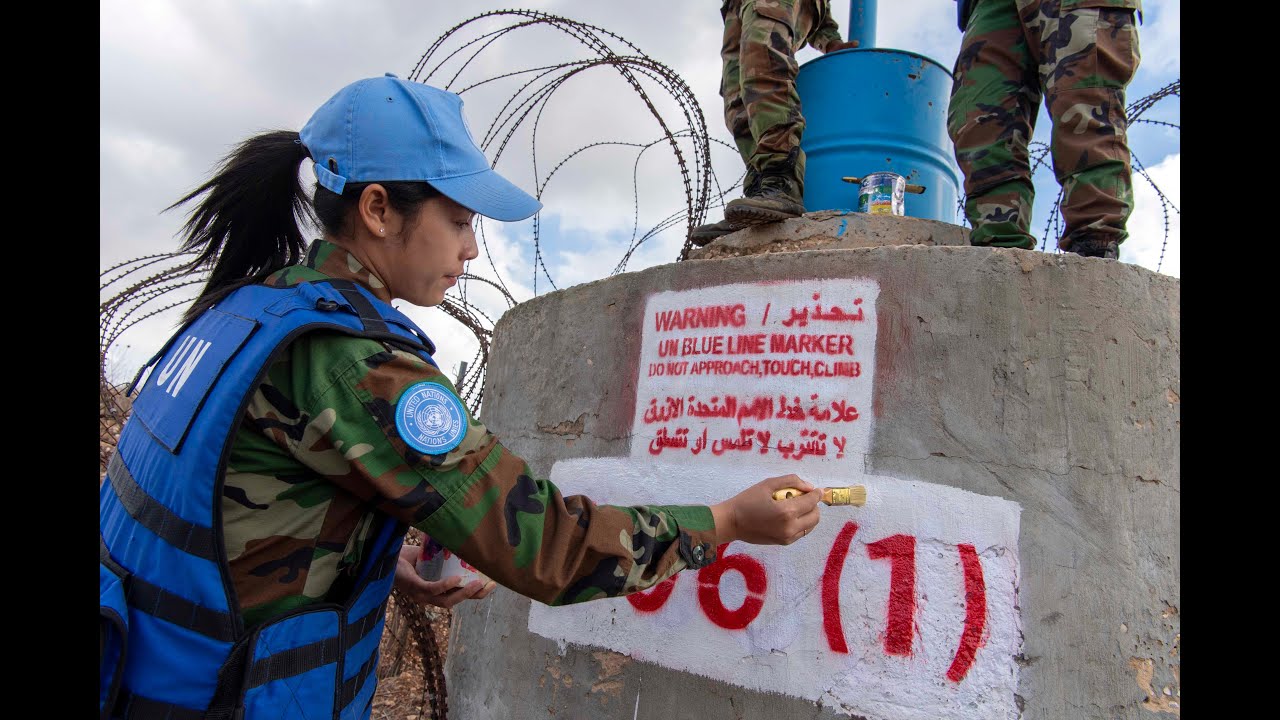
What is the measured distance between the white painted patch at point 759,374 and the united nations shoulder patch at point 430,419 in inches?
36.3

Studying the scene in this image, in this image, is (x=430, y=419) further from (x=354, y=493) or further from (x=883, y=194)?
(x=883, y=194)

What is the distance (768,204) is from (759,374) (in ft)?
2.83

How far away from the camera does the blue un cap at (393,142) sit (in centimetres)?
125

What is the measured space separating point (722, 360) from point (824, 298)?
11.8 inches

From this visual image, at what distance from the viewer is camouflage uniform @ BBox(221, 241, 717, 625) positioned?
3.52ft

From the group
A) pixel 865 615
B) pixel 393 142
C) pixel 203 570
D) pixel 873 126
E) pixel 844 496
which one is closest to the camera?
pixel 203 570

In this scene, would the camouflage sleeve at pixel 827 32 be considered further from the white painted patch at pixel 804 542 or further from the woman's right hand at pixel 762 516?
the woman's right hand at pixel 762 516

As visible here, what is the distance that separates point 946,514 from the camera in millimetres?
1651

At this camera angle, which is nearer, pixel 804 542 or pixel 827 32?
pixel 804 542

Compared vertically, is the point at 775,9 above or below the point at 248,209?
above

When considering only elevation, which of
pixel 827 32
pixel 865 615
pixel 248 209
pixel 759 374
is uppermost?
pixel 827 32

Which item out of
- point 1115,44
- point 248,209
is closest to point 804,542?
point 248,209

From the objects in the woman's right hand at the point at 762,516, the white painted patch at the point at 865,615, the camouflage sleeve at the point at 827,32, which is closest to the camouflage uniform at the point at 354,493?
the woman's right hand at the point at 762,516
